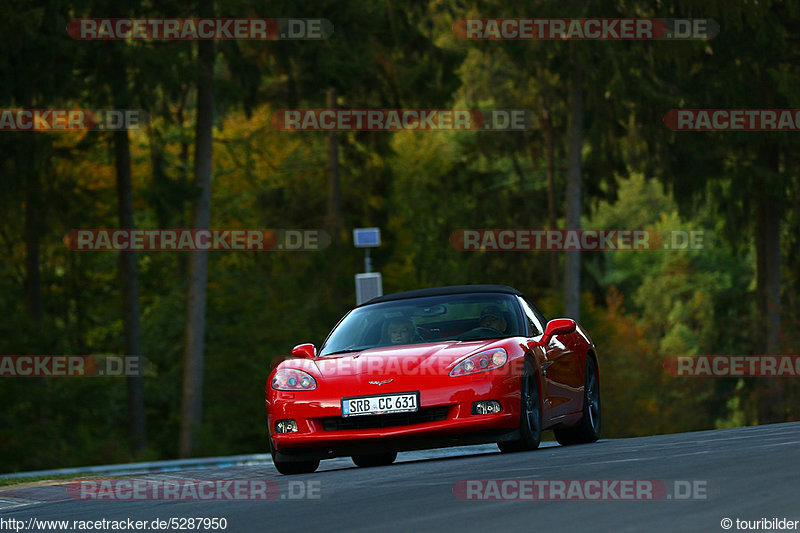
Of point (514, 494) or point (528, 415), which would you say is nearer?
point (514, 494)

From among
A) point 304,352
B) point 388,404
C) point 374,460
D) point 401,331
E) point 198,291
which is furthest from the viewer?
point 198,291

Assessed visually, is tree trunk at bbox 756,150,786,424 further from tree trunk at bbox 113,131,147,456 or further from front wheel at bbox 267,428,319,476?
front wheel at bbox 267,428,319,476

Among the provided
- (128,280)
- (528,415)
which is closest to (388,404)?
(528,415)

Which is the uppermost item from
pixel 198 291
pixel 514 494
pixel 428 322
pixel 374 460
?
pixel 198 291

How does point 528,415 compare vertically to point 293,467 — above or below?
above

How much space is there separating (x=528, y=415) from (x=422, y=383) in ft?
3.53

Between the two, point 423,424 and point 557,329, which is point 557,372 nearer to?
point 557,329

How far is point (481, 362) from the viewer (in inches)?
478

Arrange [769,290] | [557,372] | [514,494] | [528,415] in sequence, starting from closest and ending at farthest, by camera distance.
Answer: [514,494], [528,415], [557,372], [769,290]

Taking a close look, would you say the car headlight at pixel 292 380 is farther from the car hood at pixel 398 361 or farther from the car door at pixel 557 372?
the car door at pixel 557 372

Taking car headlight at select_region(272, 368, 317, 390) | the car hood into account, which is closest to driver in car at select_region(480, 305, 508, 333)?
the car hood

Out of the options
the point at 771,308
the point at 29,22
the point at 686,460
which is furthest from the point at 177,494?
the point at 771,308

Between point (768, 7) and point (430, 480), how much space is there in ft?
85.6

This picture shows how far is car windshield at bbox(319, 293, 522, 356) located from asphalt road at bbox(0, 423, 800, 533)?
122 cm
